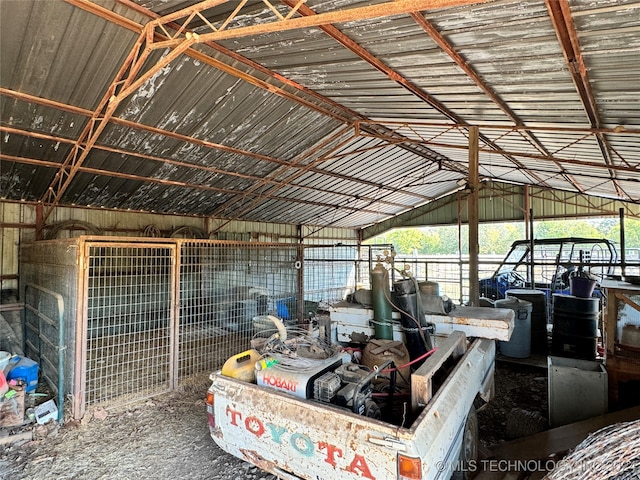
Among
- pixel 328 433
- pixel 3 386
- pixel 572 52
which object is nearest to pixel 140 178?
pixel 3 386

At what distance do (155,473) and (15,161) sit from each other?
6108 millimetres

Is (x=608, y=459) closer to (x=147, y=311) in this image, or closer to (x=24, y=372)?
(x=24, y=372)

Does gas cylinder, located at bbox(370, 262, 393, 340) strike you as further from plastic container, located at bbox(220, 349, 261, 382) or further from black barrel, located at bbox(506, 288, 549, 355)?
black barrel, located at bbox(506, 288, 549, 355)

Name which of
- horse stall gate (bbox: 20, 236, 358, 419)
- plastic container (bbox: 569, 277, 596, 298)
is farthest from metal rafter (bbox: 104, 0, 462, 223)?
plastic container (bbox: 569, 277, 596, 298)

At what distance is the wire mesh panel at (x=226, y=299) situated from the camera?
5289mm

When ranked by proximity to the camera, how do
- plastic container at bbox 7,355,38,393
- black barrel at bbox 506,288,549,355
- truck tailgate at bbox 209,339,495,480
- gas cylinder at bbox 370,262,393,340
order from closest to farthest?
1. truck tailgate at bbox 209,339,495,480
2. gas cylinder at bbox 370,262,393,340
3. plastic container at bbox 7,355,38,393
4. black barrel at bbox 506,288,549,355

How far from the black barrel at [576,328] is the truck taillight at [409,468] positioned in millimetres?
4806

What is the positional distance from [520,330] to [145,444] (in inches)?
218

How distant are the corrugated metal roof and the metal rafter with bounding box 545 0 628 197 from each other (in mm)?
17

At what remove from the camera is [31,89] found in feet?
14.3

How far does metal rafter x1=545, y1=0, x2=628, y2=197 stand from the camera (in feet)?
8.74

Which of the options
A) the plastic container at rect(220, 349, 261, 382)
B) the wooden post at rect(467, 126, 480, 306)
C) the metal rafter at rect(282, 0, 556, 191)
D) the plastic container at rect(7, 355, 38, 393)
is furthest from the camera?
the wooden post at rect(467, 126, 480, 306)

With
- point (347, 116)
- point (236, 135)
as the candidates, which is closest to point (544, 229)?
point (347, 116)

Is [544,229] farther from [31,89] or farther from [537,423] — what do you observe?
[31,89]
